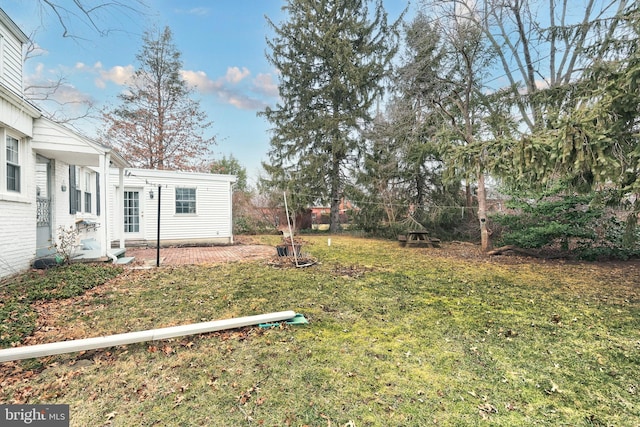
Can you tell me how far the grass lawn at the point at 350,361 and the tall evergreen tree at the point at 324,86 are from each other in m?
13.0

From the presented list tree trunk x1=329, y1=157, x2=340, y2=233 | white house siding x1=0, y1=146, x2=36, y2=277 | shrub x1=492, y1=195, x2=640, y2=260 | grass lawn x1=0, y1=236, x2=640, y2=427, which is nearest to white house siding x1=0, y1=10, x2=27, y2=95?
white house siding x1=0, y1=146, x2=36, y2=277

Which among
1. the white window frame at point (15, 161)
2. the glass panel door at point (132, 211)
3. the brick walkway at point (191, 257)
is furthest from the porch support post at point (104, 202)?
the glass panel door at point (132, 211)

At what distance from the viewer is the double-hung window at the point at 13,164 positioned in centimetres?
566

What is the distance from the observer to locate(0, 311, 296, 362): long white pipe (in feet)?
8.87

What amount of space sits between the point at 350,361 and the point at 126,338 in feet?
7.56

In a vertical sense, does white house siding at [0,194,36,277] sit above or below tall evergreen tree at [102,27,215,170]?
below

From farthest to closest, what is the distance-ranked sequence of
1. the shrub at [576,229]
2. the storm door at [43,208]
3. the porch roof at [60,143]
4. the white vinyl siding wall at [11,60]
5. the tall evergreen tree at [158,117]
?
the tall evergreen tree at [158,117], the shrub at [576,229], the storm door at [43,208], the white vinyl siding wall at [11,60], the porch roof at [60,143]

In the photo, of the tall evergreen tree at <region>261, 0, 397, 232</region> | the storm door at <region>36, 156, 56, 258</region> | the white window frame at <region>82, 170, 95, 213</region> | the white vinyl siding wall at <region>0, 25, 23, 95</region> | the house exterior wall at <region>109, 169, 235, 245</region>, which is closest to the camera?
the white vinyl siding wall at <region>0, 25, 23, 95</region>

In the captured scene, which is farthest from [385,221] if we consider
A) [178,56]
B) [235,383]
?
[178,56]

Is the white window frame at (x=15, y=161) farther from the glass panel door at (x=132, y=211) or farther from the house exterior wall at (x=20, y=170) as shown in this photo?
the glass panel door at (x=132, y=211)

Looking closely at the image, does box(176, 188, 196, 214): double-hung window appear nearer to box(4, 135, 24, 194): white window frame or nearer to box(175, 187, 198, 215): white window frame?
box(175, 187, 198, 215): white window frame

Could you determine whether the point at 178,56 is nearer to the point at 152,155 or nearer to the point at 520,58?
the point at 152,155

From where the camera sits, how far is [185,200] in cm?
1155

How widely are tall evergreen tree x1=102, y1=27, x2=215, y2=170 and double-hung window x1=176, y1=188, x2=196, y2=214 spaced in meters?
8.59
